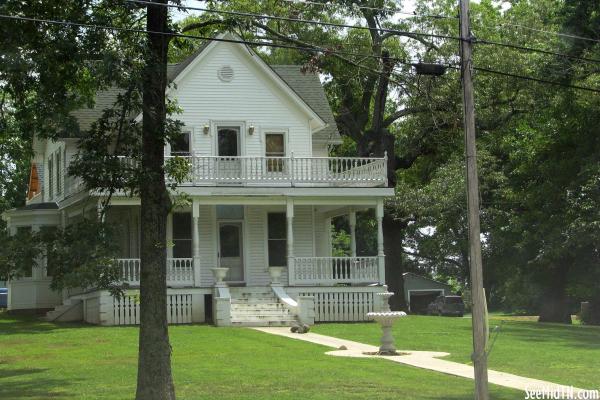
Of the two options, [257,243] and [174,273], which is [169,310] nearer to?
[174,273]

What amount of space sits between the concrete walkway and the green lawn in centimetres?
44

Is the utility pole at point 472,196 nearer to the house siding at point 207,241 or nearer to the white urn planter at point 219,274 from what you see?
the white urn planter at point 219,274

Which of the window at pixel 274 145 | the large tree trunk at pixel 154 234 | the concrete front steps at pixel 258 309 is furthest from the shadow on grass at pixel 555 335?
the large tree trunk at pixel 154 234

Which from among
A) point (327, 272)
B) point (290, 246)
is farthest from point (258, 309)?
Answer: point (327, 272)

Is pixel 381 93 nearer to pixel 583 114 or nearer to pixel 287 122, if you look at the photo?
pixel 287 122

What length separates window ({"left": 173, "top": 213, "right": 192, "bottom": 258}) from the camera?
109 feet

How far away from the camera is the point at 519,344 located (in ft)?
75.2

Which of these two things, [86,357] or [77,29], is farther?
[86,357]

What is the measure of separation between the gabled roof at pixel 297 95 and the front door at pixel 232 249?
5110 mm

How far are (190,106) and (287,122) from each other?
3.62 m

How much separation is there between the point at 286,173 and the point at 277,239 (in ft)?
11.6

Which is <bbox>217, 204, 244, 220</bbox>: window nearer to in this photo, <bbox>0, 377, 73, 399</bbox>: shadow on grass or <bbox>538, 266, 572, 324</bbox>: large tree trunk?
<bbox>538, 266, 572, 324</bbox>: large tree trunk

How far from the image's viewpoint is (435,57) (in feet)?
114

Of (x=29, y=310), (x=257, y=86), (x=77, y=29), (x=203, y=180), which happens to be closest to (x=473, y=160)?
(x=77, y=29)
